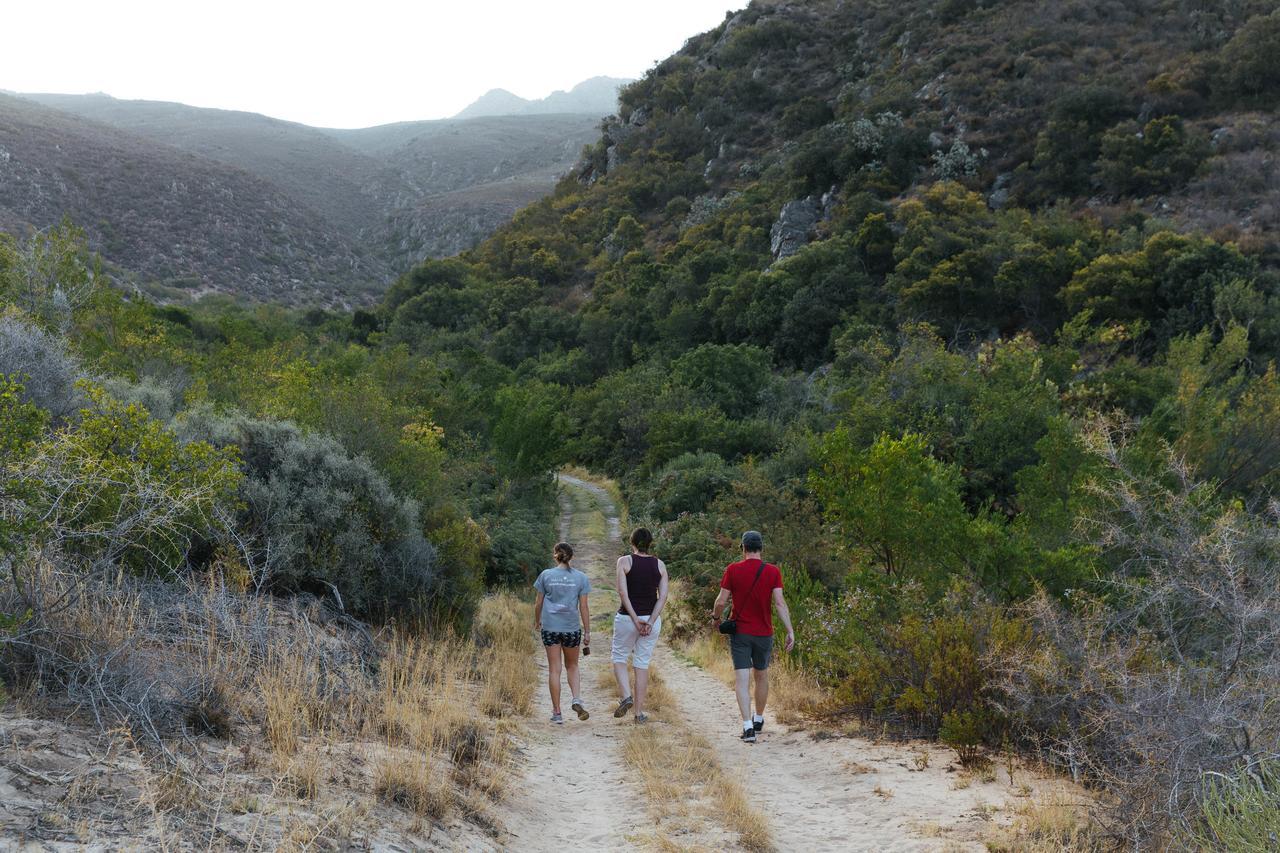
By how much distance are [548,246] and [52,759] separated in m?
52.2

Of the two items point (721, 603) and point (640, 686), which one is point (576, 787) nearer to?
point (640, 686)

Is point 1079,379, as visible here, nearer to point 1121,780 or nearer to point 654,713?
point 654,713

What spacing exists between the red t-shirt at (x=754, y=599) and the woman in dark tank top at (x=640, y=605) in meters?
0.73

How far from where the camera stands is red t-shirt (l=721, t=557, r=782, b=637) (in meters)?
7.25

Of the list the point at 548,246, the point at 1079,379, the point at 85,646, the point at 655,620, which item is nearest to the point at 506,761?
the point at 655,620

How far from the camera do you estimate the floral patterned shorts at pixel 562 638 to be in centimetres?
785

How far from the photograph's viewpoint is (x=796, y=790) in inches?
240

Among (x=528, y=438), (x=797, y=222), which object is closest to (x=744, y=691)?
(x=528, y=438)

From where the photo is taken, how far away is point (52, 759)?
360 centimetres

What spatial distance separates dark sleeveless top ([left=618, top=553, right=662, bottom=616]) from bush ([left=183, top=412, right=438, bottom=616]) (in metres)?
3.06

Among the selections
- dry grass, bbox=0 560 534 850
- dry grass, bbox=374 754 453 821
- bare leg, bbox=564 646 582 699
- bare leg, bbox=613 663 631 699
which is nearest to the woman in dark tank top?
bare leg, bbox=613 663 631 699

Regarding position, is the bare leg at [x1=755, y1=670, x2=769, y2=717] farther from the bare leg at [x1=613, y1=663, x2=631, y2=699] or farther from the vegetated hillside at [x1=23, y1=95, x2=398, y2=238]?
the vegetated hillside at [x1=23, y1=95, x2=398, y2=238]

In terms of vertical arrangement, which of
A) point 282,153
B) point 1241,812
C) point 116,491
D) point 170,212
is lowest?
point 1241,812

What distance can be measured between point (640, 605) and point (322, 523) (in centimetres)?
373
